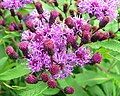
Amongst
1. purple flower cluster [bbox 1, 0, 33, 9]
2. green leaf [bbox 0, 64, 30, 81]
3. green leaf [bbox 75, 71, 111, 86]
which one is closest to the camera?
green leaf [bbox 0, 64, 30, 81]

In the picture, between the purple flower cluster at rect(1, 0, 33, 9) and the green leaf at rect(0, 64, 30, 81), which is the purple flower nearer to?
the green leaf at rect(0, 64, 30, 81)

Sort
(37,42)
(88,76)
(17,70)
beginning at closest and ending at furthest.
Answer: (37,42) < (17,70) < (88,76)

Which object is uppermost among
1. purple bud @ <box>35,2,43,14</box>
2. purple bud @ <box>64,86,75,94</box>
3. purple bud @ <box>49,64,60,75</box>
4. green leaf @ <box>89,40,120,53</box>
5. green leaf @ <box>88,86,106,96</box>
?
purple bud @ <box>35,2,43,14</box>

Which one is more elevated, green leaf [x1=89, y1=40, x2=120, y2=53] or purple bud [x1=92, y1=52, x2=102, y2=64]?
green leaf [x1=89, y1=40, x2=120, y2=53]

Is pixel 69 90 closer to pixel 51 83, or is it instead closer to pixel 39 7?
pixel 51 83

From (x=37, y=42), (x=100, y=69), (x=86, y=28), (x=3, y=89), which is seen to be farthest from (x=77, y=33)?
(x=3, y=89)

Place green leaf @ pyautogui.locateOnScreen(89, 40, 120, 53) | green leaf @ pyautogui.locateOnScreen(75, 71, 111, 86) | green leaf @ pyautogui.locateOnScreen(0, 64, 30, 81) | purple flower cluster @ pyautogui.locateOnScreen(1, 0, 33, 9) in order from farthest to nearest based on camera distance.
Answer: purple flower cluster @ pyautogui.locateOnScreen(1, 0, 33, 9)
green leaf @ pyautogui.locateOnScreen(75, 71, 111, 86)
green leaf @ pyautogui.locateOnScreen(0, 64, 30, 81)
green leaf @ pyautogui.locateOnScreen(89, 40, 120, 53)

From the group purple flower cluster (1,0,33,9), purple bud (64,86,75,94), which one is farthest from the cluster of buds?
purple flower cluster (1,0,33,9)

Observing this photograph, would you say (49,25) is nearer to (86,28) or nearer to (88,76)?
(86,28)

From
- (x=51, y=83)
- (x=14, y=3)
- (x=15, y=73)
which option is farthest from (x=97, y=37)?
(x=14, y=3)
